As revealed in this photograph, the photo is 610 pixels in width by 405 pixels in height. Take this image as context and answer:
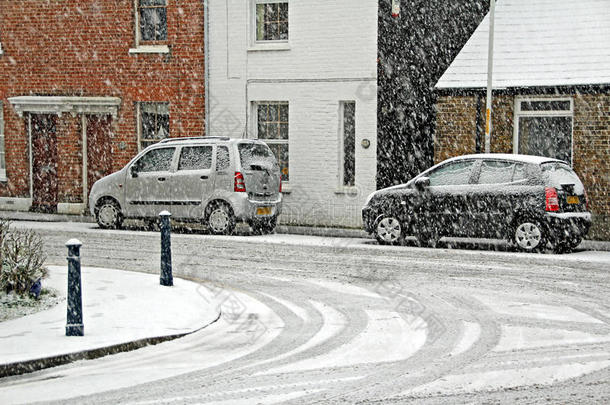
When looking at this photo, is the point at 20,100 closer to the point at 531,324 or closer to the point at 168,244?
the point at 168,244

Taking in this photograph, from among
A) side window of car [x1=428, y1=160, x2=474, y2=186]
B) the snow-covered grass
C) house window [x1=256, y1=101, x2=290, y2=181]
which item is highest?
house window [x1=256, y1=101, x2=290, y2=181]

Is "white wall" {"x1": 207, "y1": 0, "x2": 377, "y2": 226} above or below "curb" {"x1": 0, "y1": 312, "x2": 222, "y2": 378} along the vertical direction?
above

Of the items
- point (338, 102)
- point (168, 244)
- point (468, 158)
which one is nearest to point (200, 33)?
point (338, 102)

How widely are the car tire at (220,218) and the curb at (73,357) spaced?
9506mm

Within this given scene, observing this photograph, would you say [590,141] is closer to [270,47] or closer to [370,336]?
[270,47]

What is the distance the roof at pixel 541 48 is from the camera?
19062mm

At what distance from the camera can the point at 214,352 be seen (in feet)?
25.7

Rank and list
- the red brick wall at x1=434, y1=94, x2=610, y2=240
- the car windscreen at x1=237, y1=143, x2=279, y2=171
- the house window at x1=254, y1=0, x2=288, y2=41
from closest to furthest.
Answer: the car windscreen at x1=237, y1=143, x2=279, y2=171
the red brick wall at x1=434, y1=94, x2=610, y2=240
the house window at x1=254, y1=0, x2=288, y2=41

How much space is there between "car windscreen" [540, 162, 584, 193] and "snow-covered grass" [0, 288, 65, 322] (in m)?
8.69

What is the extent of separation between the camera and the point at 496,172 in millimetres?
15539

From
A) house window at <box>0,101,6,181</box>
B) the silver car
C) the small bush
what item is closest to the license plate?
the silver car

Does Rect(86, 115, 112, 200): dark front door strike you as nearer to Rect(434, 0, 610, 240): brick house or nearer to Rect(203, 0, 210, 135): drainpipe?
Rect(203, 0, 210, 135): drainpipe

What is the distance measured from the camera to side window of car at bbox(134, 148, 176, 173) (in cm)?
1878

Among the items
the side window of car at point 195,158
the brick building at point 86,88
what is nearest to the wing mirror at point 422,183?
the side window of car at point 195,158
